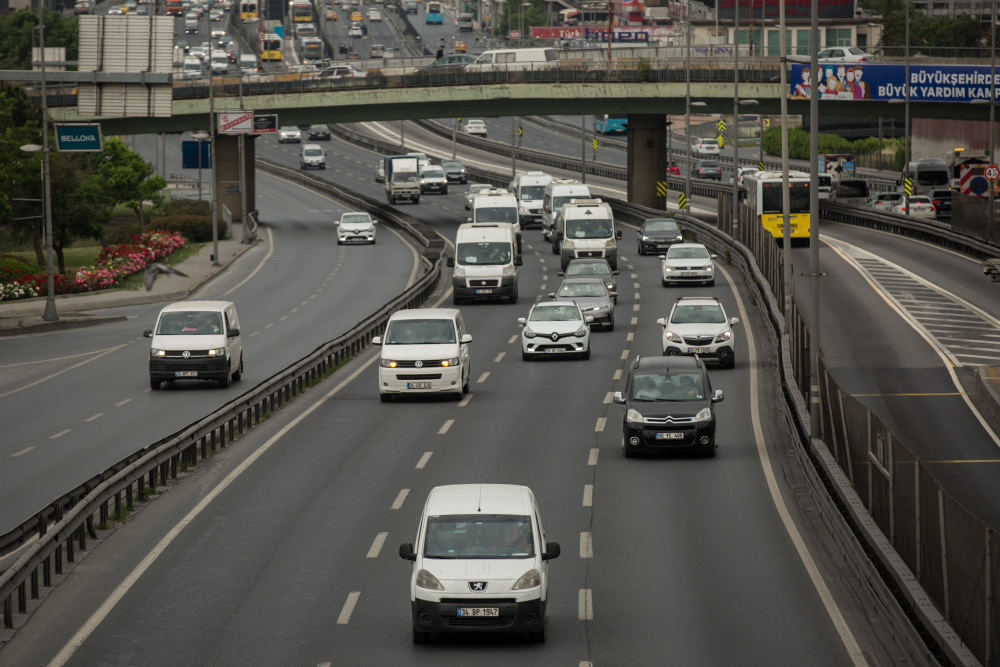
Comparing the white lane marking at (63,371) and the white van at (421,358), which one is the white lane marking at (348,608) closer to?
the white van at (421,358)

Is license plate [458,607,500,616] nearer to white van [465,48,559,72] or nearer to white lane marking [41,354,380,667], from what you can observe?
white lane marking [41,354,380,667]

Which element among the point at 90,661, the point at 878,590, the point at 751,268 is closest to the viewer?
the point at 90,661

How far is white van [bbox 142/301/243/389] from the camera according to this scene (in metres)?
31.6

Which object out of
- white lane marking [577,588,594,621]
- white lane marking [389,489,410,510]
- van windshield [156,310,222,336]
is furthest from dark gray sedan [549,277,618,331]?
white lane marking [577,588,594,621]

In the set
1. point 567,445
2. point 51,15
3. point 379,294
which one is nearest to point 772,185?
point 379,294

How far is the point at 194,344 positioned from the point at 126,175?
4608 centimetres

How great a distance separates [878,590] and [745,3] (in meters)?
138

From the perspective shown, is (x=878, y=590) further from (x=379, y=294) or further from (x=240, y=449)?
(x=379, y=294)

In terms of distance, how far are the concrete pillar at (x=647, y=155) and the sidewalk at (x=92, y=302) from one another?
2581 centimetres

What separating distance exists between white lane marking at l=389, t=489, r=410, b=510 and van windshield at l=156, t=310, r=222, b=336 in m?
12.4

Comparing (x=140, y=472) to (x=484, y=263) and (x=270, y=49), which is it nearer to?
(x=484, y=263)

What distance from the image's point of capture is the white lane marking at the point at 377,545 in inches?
688

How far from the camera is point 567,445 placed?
988 inches

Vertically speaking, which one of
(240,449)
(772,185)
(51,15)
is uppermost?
(51,15)
